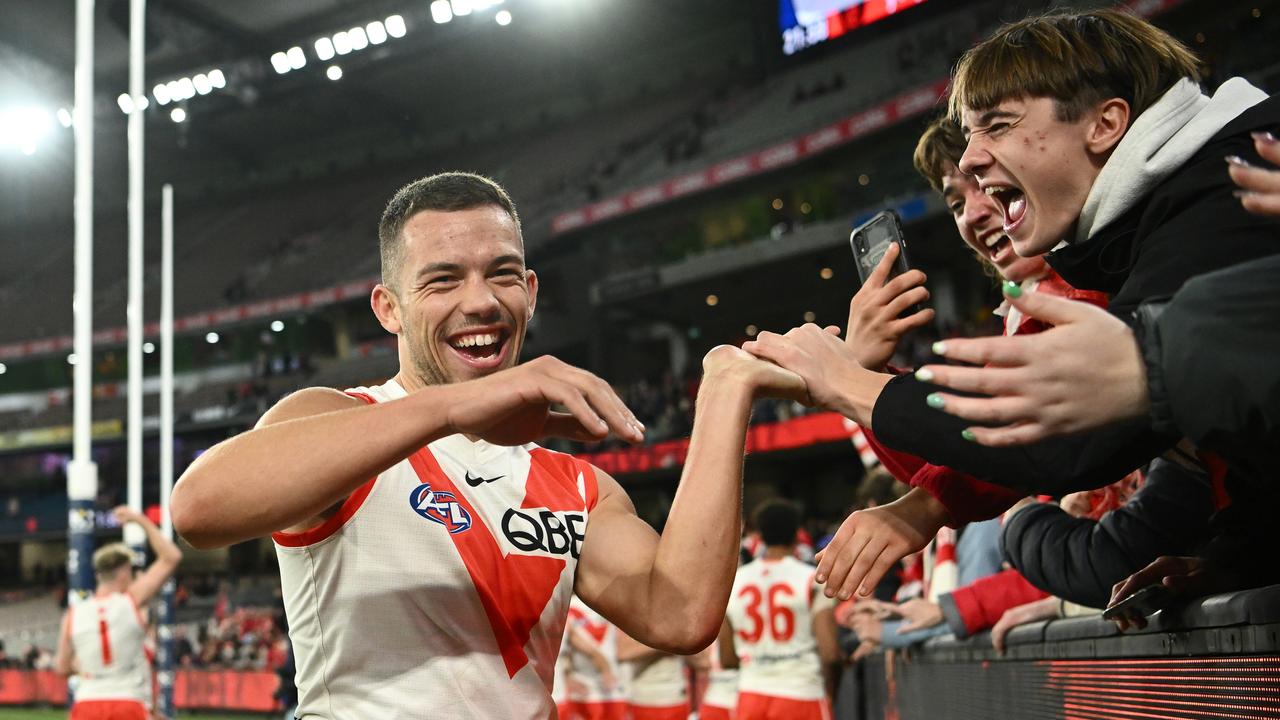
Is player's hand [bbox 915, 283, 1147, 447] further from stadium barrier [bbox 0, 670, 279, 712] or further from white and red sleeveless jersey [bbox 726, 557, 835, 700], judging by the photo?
stadium barrier [bbox 0, 670, 279, 712]

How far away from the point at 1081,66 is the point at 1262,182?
667 mm

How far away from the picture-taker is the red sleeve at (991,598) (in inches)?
147

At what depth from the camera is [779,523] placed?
265 inches

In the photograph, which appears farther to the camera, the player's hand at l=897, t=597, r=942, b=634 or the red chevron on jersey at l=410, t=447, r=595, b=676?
the player's hand at l=897, t=597, r=942, b=634

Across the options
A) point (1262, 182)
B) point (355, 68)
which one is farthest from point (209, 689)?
point (1262, 182)

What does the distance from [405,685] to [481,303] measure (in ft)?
2.49

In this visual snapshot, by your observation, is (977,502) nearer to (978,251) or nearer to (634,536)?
(634,536)

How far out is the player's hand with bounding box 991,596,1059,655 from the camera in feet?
10.7

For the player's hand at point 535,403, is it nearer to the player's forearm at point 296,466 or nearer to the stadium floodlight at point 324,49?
the player's forearm at point 296,466

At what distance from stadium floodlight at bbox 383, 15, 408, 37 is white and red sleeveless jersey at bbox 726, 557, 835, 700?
2834 centimetres

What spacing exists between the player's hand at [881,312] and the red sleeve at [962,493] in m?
0.26

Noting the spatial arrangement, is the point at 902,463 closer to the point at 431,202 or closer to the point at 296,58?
the point at 431,202

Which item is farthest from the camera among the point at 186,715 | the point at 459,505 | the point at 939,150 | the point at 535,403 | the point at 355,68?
the point at 355,68

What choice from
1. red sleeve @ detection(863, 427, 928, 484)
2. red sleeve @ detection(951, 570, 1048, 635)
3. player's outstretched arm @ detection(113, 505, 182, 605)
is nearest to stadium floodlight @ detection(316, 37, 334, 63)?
player's outstretched arm @ detection(113, 505, 182, 605)
